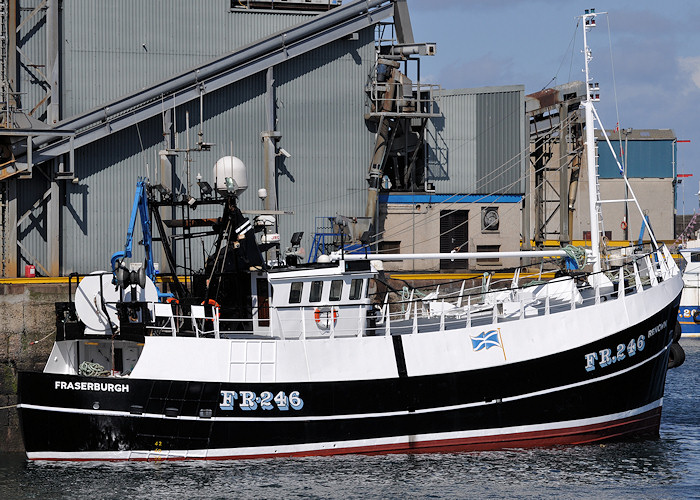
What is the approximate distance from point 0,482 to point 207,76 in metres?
15.7

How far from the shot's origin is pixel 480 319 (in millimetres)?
23578

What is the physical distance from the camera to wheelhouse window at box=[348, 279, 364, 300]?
76.5 ft

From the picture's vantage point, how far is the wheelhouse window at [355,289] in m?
23.3

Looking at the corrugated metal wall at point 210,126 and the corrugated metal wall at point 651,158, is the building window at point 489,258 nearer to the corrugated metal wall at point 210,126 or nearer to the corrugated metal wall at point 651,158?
the corrugated metal wall at point 210,126

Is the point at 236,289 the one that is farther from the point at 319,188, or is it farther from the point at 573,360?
the point at 319,188

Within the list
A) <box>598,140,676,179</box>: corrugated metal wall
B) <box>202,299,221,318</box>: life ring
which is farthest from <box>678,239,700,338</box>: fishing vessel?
<box>202,299,221,318</box>: life ring

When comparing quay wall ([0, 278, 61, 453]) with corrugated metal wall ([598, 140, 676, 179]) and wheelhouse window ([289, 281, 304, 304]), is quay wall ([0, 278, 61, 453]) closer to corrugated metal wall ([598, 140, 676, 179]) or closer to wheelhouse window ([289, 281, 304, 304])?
wheelhouse window ([289, 281, 304, 304])

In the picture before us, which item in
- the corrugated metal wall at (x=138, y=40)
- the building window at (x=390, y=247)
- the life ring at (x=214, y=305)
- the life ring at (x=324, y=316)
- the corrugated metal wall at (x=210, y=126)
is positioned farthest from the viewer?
the building window at (x=390, y=247)

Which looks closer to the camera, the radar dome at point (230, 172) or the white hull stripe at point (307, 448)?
the white hull stripe at point (307, 448)

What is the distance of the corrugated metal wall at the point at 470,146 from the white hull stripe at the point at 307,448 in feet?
51.0

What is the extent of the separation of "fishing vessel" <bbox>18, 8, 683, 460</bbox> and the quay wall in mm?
4426

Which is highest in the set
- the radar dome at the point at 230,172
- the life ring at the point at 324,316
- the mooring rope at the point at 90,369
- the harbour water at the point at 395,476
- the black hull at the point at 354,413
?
the radar dome at the point at 230,172

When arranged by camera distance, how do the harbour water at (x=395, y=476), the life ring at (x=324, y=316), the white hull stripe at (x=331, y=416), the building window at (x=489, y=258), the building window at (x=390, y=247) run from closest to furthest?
1. the harbour water at (x=395, y=476)
2. the white hull stripe at (x=331, y=416)
3. the life ring at (x=324, y=316)
4. the building window at (x=390, y=247)
5. the building window at (x=489, y=258)

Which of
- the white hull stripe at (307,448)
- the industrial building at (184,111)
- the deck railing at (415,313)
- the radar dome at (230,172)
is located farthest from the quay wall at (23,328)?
the radar dome at (230,172)
